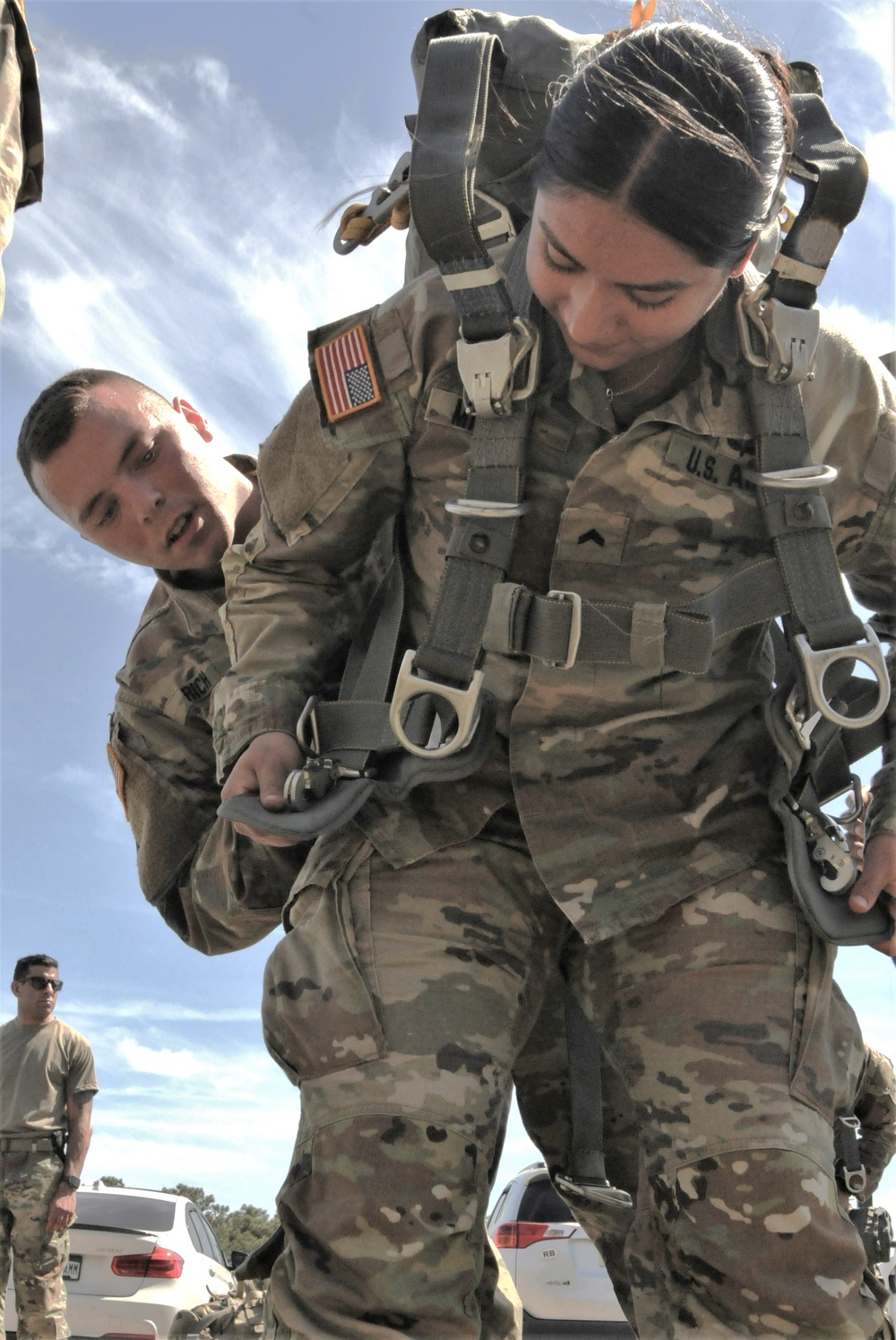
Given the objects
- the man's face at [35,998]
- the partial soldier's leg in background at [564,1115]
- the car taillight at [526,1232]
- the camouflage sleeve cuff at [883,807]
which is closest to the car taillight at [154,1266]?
the man's face at [35,998]

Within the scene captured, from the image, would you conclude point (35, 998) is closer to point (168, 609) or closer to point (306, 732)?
point (168, 609)

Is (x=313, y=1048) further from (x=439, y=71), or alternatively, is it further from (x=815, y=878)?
(x=439, y=71)

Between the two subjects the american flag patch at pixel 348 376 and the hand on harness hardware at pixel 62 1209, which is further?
the hand on harness hardware at pixel 62 1209

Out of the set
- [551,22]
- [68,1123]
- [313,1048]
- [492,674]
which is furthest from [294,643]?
[68,1123]

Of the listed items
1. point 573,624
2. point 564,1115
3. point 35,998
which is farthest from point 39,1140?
point 573,624

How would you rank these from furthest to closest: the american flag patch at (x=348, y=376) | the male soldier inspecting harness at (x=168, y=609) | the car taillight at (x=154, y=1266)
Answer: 1. the car taillight at (x=154, y=1266)
2. the male soldier inspecting harness at (x=168, y=609)
3. the american flag patch at (x=348, y=376)

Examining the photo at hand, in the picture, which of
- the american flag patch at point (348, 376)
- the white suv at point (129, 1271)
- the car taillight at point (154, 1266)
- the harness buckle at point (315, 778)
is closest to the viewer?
the harness buckle at point (315, 778)

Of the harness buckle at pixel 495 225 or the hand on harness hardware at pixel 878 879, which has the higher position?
the harness buckle at pixel 495 225

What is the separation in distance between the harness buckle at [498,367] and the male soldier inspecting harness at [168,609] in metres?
1.22

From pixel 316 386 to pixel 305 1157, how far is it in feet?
4.37

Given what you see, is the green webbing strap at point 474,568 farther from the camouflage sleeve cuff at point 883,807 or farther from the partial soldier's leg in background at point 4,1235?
the partial soldier's leg in background at point 4,1235

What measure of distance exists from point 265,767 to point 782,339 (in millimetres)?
1154

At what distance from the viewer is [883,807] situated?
239cm

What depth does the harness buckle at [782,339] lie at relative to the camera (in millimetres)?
2271
